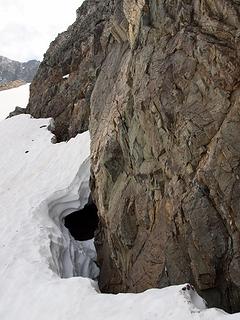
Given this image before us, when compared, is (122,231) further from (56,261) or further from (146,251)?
(56,261)

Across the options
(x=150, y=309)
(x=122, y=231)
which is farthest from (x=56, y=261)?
(x=150, y=309)

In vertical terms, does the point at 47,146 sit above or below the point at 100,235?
above

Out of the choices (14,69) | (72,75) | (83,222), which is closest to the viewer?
(83,222)

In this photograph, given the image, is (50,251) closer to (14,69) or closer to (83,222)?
(83,222)

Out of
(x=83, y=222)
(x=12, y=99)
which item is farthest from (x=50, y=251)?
(x=12, y=99)

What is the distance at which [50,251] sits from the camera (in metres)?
16.6

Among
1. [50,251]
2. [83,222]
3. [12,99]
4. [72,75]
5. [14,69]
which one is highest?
[14,69]

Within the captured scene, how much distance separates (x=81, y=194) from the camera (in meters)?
21.5

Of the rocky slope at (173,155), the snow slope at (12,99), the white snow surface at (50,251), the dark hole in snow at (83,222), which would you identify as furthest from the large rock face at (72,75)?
the snow slope at (12,99)

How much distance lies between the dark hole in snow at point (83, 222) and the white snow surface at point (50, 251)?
981mm

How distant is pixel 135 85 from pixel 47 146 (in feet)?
45.9

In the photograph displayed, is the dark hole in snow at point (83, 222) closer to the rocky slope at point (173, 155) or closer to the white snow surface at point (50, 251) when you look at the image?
the white snow surface at point (50, 251)

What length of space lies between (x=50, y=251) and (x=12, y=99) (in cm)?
5613

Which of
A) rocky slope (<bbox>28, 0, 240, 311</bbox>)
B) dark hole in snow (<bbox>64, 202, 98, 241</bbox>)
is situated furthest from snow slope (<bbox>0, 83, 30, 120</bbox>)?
rocky slope (<bbox>28, 0, 240, 311</bbox>)
